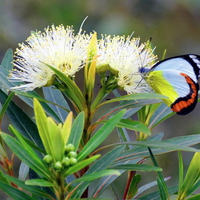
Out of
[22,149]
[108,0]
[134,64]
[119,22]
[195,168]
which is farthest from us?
[108,0]

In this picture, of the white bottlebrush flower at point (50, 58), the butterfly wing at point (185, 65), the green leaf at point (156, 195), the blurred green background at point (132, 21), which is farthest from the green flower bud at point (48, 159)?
the blurred green background at point (132, 21)

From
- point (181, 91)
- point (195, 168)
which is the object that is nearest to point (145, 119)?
point (181, 91)

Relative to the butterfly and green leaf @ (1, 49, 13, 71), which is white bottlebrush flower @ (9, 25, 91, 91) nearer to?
green leaf @ (1, 49, 13, 71)

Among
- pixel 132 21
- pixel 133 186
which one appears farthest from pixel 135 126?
pixel 132 21

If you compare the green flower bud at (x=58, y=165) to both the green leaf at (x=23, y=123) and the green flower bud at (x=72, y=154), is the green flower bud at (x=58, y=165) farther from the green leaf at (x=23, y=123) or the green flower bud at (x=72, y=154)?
the green leaf at (x=23, y=123)

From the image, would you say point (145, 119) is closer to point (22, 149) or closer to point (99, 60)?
point (99, 60)

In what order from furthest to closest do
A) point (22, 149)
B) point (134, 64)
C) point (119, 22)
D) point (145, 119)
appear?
point (119, 22) → point (145, 119) → point (134, 64) → point (22, 149)

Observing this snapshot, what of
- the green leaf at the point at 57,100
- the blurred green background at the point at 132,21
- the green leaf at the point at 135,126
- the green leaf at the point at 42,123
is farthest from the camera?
the blurred green background at the point at 132,21
